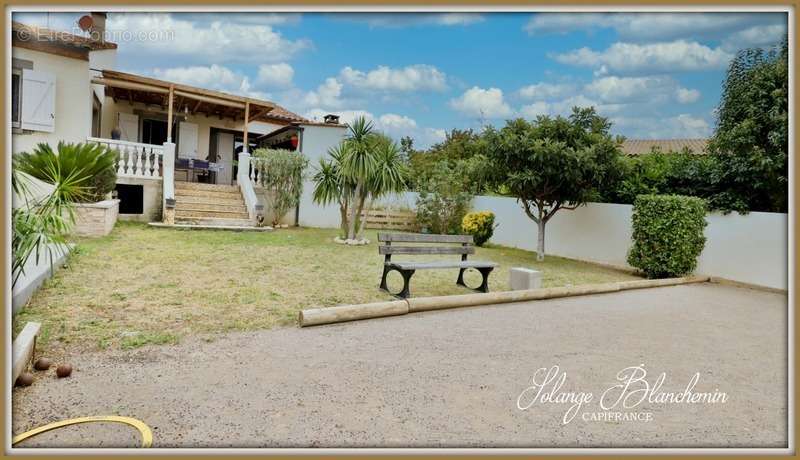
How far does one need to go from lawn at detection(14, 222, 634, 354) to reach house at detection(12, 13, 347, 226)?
2155 mm

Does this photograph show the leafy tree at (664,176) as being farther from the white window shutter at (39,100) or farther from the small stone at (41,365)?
the white window shutter at (39,100)

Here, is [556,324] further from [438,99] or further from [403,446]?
[403,446]

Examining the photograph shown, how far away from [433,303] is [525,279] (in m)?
1.81

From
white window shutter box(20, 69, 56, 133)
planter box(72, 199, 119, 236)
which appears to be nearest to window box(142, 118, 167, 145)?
white window shutter box(20, 69, 56, 133)

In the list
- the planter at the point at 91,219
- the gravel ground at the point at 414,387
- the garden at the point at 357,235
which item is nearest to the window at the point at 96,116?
the garden at the point at 357,235

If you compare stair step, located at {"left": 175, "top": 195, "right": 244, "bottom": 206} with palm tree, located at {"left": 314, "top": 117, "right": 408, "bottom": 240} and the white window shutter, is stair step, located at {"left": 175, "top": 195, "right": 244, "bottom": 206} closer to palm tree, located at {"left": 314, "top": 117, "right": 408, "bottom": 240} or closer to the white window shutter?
the white window shutter

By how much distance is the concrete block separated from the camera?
Answer: 6.79 meters

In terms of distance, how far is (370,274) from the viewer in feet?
25.1

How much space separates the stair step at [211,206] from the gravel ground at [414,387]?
31.3ft

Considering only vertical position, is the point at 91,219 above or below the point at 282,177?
below

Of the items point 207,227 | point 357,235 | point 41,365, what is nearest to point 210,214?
point 207,227

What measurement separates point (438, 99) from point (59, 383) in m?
4.34

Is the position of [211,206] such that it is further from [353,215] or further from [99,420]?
[99,420]

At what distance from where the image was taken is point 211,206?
1344 centimetres
